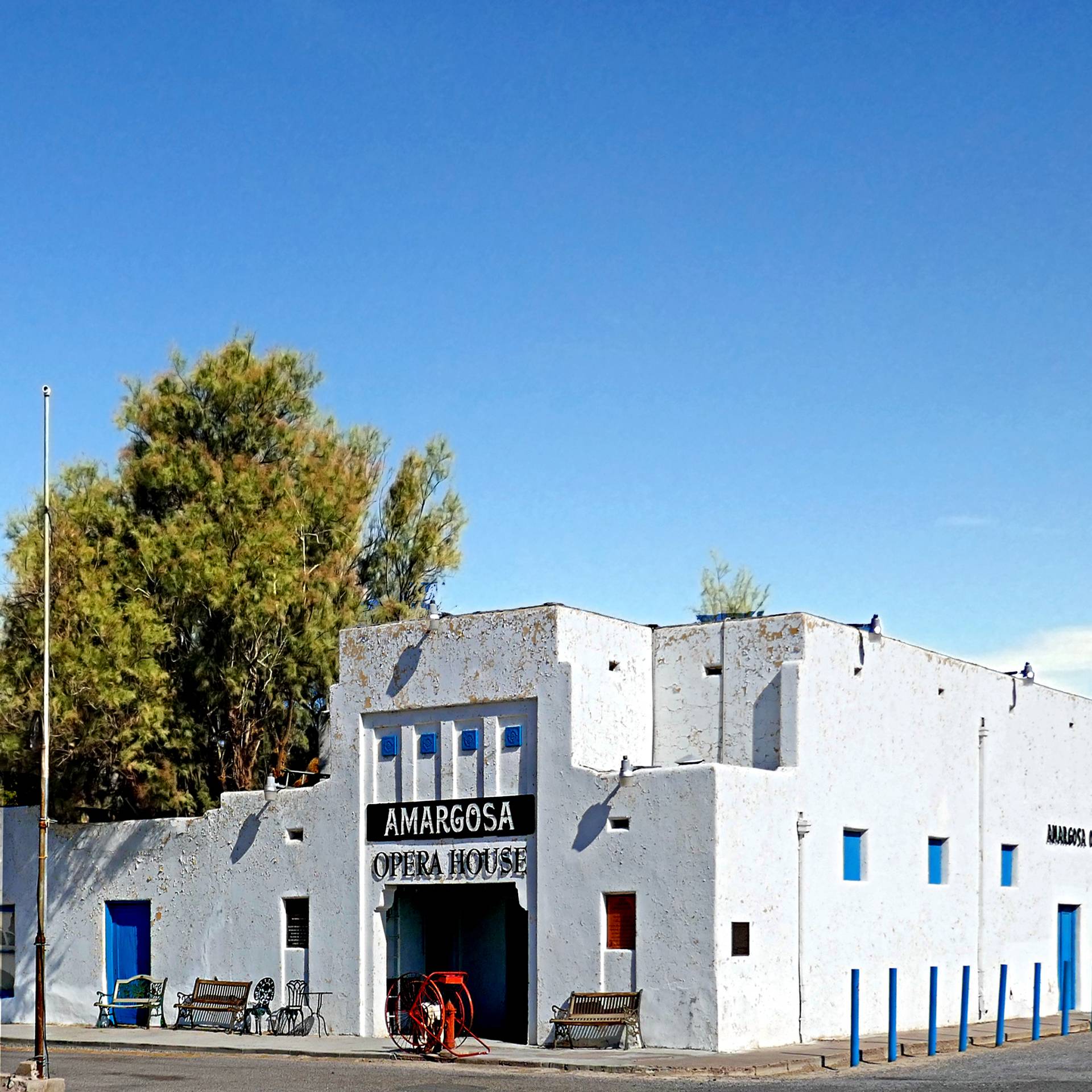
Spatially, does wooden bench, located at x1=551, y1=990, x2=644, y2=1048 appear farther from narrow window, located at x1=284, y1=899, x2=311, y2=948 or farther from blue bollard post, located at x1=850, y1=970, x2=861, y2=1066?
narrow window, located at x1=284, y1=899, x2=311, y2=948

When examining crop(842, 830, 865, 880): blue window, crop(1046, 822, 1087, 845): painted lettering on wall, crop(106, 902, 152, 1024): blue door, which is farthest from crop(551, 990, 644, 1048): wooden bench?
crop(1046, 822, 1087, 845): painted lettering on wall

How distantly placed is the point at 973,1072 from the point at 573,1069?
5368 mm

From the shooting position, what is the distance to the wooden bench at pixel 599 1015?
2517 centimetres

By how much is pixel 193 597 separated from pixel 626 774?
12.1m

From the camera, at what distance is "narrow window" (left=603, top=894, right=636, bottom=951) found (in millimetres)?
25766

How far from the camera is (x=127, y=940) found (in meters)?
31.8

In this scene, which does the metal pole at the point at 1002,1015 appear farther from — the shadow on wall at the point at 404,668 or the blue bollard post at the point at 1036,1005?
the shadow on wall at the point at 404,668

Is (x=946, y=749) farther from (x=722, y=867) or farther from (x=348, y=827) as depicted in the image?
(x=348, y=827)

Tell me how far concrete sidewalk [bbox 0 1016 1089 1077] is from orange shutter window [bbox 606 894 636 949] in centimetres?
162

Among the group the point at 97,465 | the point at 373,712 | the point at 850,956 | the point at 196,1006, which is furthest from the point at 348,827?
the point at 97,465

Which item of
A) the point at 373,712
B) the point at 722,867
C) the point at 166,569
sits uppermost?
the point at 166,569

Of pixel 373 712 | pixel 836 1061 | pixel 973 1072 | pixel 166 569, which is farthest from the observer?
pixel 166 569

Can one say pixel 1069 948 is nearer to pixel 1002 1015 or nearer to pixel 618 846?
pixel 1002 1015

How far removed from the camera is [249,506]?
35.5 meters
